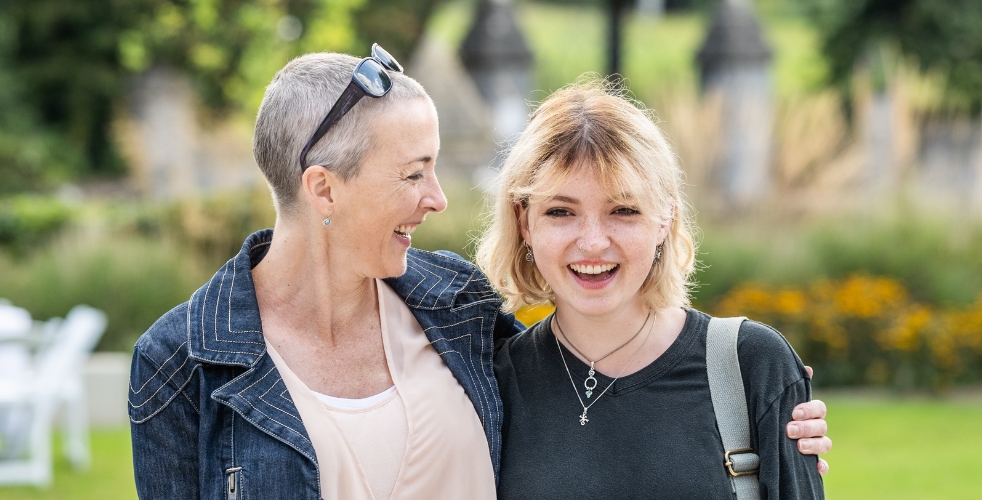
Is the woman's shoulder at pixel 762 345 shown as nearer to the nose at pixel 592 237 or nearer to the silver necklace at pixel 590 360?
the silver necklace at pixel 590 360

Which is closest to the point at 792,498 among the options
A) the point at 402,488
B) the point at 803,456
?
the point at 803,456

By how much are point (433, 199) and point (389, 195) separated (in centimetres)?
12

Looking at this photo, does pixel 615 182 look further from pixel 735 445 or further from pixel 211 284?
pixel 211 284

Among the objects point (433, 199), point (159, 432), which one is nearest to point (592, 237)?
point (433, 199)

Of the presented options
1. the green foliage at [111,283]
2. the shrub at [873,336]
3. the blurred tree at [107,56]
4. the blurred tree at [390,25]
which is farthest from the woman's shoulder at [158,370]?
the blurred tree at [390,25]

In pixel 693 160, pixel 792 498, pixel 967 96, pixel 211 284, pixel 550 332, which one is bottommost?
pixel 792 498

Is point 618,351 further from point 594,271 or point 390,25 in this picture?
point 390,25

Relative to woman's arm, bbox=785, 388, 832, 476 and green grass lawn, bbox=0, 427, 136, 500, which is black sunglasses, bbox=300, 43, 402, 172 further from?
green grass lawn, bbox=0, 427, 136, 500

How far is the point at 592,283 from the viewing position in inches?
98.8

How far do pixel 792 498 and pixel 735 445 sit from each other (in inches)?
6.3

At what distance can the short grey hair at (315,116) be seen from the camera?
239 cm

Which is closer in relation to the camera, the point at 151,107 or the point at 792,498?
the point at 792,498

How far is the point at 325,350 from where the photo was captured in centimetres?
253

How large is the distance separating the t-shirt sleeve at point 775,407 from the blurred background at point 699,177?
1.03 meters
